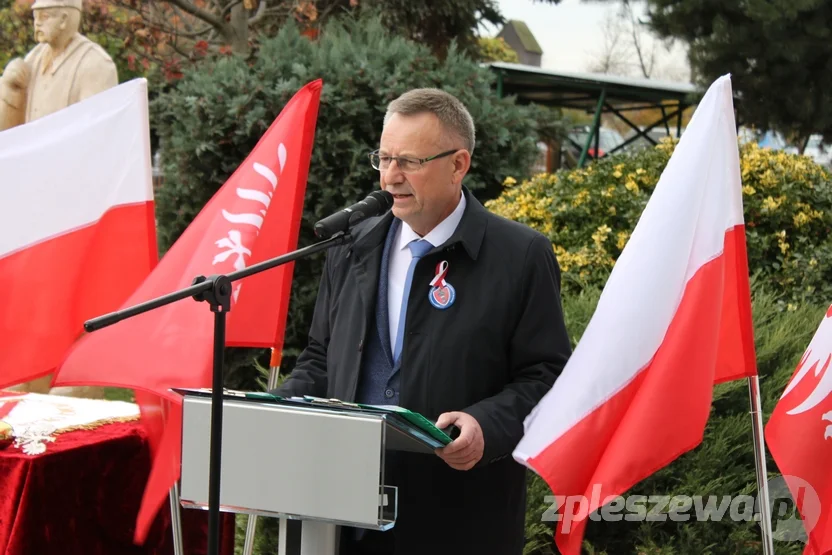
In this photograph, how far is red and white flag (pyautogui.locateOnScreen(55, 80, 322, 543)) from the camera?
3521 mm

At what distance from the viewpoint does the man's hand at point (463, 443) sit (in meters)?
2.53

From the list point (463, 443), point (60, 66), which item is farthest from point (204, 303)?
point (60, 66)

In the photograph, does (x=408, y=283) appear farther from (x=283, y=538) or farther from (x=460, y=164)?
(x=283, y=538)

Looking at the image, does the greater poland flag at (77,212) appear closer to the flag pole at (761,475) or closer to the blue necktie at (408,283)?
the blue necktie at (408,283)

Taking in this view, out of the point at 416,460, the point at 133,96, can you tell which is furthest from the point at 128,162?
the point at 416,460

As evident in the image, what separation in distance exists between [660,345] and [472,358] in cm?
61

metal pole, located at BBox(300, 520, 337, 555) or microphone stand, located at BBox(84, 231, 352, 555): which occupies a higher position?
microphone stand, located at BBox(84, 231, 352, 555)

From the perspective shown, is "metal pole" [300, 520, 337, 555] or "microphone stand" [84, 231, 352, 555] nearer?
"microphone stand" [84, 231, 352, 555]

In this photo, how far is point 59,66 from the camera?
6.69 m

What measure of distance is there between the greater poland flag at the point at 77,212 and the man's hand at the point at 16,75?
3.17m

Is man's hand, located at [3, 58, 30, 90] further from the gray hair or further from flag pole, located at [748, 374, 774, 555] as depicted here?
flag pole, located at [748, 374, 774, 555]

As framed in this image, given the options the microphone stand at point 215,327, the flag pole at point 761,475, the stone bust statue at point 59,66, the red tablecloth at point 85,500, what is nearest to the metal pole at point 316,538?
the microphone stand at point 215,327

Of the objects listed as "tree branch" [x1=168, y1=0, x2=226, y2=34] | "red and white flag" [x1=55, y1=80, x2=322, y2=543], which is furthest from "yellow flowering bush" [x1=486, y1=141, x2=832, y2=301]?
"tree branch" [x1=168, y1=0, x2=226, y2=34]

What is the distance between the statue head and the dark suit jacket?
14.8 ft
